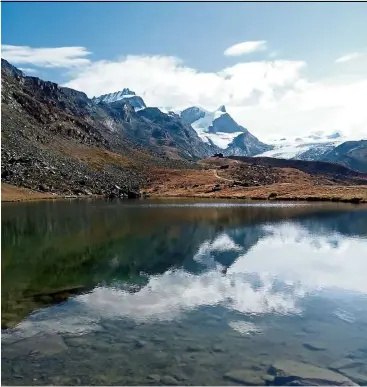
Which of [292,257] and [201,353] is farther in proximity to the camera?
[292,257]

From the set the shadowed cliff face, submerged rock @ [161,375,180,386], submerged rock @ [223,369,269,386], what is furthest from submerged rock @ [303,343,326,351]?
the shadowed cliff face

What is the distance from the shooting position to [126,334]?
27.2 m

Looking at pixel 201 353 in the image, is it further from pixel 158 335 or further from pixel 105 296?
pixel 105 296

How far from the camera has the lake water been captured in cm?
2264

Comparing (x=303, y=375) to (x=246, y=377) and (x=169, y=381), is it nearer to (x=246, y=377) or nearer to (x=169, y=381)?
(x=246, y=377)

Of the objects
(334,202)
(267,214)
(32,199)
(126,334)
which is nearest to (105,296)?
(126,334)

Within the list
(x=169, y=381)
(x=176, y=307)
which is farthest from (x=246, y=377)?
(x=176, y=307)

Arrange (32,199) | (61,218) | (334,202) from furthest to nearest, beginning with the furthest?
1. (334,202)
2. (32,199)
3. (61,218)

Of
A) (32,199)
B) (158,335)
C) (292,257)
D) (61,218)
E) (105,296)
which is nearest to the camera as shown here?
(158,335)

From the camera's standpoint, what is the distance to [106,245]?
61.2 meters

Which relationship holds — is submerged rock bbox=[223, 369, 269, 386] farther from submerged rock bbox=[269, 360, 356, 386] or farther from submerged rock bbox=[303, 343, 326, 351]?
submerged rock bbox=[303, 343, 326, 351]

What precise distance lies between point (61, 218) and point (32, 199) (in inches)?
2048

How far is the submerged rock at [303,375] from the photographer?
21125 mm

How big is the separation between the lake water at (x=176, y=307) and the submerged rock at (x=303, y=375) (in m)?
0.51
